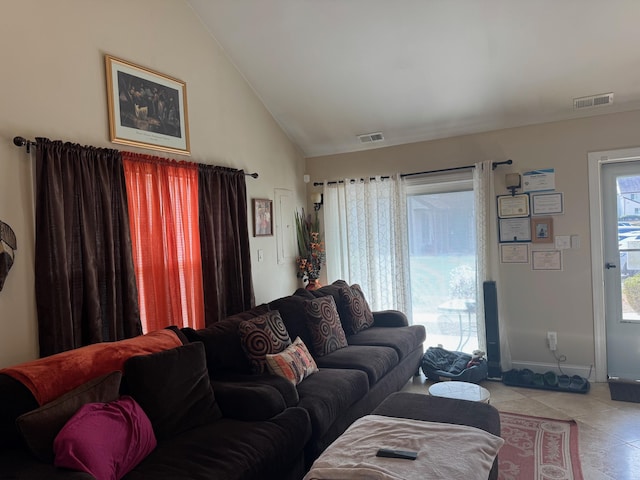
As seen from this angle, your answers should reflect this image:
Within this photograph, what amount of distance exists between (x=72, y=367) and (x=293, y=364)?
1301 mm

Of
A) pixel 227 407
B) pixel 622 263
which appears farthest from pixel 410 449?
pixel 622 263

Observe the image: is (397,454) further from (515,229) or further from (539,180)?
(539,180)

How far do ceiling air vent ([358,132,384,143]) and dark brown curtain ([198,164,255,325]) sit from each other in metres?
1.46

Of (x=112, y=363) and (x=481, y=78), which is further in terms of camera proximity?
(x=481, y=78)

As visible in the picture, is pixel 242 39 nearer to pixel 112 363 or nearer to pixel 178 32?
pixel 178 32

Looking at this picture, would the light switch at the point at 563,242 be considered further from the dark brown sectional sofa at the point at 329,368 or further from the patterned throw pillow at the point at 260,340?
the patterned throw pillow at the point at 260,340

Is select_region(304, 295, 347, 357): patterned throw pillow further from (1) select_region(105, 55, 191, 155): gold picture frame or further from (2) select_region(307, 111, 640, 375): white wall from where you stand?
(2) select_region(307, 111, 640, 375): white wall

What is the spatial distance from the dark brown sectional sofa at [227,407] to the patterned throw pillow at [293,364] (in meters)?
0.06

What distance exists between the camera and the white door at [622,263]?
3.96m

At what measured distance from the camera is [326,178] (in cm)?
521

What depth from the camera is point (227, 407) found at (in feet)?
8.02

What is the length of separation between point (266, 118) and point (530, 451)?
370 cm

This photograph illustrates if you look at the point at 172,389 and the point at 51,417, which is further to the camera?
the point at 172,389

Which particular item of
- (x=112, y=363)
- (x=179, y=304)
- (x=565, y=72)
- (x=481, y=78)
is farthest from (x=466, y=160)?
(x=112, y=363)
